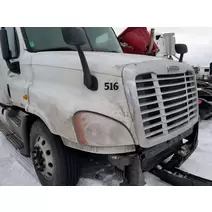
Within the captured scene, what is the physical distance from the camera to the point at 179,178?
272 centimetres

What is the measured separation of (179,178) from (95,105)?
1540 millimetres

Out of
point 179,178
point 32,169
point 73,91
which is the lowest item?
point 32,169

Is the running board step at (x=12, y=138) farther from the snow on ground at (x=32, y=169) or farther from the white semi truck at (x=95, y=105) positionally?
the white semi truck at (x=95, y=105)

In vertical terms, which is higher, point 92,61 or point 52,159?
point 92,61

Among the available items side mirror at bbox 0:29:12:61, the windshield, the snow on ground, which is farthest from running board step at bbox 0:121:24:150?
the windshield

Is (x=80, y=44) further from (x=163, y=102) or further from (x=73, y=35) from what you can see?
(x=163, y=102)

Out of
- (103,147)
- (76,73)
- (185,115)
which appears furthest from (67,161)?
(185,115)

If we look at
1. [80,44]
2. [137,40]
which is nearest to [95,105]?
[80,44]

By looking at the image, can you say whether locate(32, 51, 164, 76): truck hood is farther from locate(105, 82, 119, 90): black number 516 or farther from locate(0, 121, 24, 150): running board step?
locate(0, 121, 24, 150): running board step

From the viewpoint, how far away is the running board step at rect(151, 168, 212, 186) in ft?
8.59

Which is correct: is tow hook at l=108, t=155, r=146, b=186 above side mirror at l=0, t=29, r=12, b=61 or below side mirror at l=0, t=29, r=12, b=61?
below

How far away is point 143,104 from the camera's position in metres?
2.04

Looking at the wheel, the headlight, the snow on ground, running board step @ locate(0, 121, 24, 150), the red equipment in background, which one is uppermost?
the red equipment in background

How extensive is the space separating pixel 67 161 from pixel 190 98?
69.6 inches
